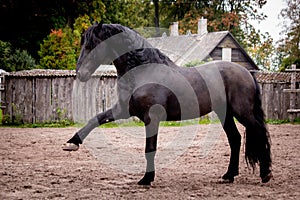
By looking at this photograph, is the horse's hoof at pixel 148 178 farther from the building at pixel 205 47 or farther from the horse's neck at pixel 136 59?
the building at pixel 205 47

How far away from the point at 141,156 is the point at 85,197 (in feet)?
10.6

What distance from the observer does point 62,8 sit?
26641mm

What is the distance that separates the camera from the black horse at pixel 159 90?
17.3 ft

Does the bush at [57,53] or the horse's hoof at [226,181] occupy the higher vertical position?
the bush at [57,53]

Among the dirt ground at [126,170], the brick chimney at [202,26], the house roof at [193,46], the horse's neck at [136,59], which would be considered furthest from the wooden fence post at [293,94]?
the brick chimney at [202,26]

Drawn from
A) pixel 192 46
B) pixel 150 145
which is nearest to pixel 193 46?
pixel 192 46

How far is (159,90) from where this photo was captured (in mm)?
5375

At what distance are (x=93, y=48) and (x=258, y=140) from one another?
2358mm

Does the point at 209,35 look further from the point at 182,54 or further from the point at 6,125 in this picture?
the point at 6,125

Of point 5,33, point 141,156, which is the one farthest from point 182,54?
point 141,156

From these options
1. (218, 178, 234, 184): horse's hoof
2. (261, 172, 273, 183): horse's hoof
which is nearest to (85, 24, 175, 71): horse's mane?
(218, 178, 234, 184): horse's hoof

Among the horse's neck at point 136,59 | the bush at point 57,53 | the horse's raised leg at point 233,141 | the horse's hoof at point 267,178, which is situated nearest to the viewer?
the horse's neck at point 136,59

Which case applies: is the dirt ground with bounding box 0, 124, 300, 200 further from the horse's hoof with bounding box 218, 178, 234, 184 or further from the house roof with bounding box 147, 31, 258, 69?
the house roof with bounding box 147, 31, 258, 69

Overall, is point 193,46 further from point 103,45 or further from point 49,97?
point 103,45
